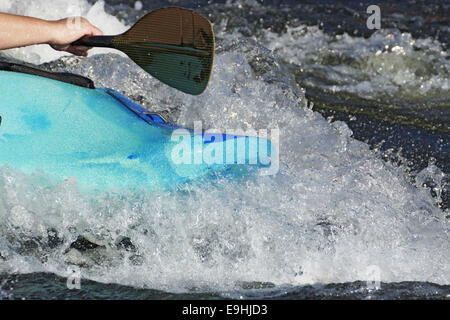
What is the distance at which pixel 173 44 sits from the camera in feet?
6.01

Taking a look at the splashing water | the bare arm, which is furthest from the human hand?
the splashing water

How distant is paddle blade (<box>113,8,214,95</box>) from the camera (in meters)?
1.79

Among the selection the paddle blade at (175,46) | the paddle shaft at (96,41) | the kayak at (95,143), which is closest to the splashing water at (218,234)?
the kayak at (95,143)

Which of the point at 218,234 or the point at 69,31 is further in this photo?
the point at 69,31

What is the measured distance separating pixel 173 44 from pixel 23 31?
42 centimetres

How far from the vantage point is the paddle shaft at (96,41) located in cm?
187

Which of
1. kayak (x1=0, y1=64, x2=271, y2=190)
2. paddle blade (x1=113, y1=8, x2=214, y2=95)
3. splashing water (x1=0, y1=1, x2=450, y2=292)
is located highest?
paddle blade (x1=113, y1=8, x2=214, y2=95)

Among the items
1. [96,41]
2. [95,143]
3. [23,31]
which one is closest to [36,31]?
[23,31]

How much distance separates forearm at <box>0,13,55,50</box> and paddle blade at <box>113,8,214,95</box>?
7.7 inches

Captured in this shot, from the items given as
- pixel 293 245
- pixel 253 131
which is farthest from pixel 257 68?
pixel 293 245

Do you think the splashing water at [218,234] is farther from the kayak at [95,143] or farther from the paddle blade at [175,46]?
the paddle blade at [175,46]

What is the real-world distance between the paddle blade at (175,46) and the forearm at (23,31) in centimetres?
19

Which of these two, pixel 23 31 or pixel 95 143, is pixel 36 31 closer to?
pixel 23 31

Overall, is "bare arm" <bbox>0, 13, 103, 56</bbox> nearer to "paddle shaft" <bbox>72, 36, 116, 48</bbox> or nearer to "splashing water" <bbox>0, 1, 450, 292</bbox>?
"paddle shaft" <bbox>72, 36, 116, 48</bbox>
